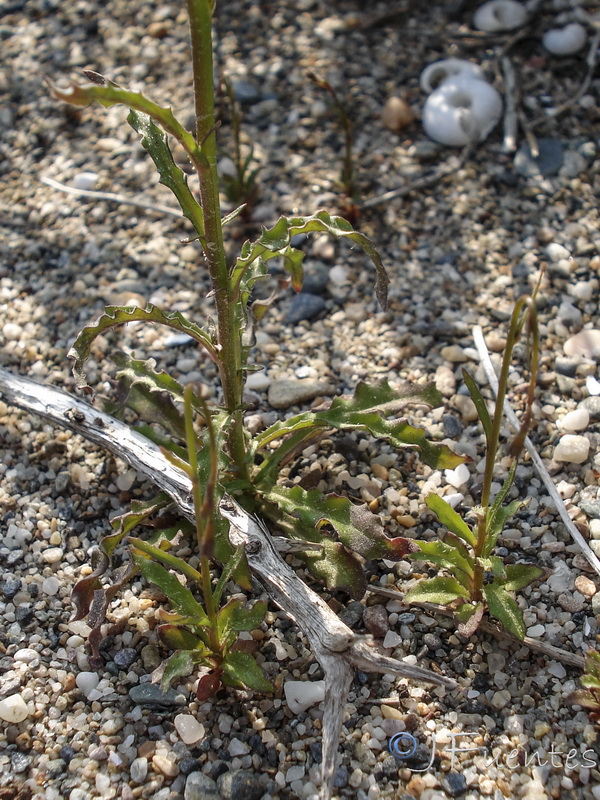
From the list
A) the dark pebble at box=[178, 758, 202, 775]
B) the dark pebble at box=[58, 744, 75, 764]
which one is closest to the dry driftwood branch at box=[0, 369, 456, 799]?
the dark pebble at box=[178, 758, 202, 775]

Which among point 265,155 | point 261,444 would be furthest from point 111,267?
point 261,444

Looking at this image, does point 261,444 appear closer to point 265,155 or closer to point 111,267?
point 111,267

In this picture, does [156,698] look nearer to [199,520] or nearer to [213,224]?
[199,520]

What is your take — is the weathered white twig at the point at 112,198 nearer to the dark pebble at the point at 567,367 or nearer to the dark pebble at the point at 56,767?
the dark pebble at the point at 567,367

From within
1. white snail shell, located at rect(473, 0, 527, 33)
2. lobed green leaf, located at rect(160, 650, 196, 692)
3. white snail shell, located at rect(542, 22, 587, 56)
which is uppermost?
white snail shell, located at rect(473, 0, 527, 33)

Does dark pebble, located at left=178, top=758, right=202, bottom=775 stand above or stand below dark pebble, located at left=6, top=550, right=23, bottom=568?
below

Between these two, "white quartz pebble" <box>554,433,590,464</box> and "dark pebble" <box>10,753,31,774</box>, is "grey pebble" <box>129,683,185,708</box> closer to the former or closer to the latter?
"dark pebble" <box>10,753,31,774</box>
